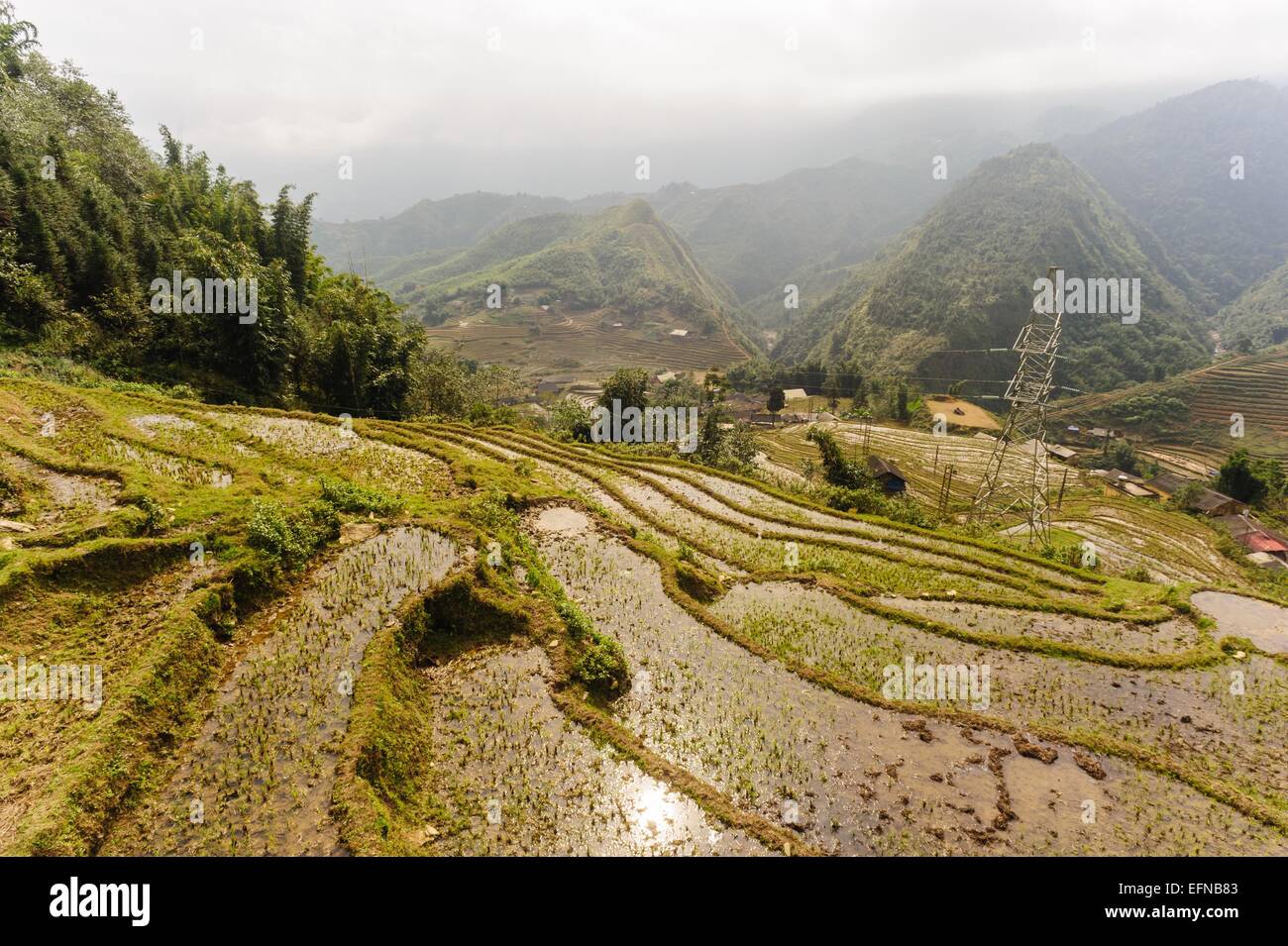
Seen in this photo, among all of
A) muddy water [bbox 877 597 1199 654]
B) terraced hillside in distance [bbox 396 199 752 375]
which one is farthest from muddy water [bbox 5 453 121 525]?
terraced hillside in distance [bbox 396 199 752 375]

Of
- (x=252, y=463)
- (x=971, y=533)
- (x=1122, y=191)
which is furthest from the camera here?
(x=1122, y=191)

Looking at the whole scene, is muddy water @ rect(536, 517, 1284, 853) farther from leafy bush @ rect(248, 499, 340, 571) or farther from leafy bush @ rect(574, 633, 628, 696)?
leafy bush @ rect(248, 499, 340, 571)

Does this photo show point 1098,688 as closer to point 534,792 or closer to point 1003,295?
point 534,792

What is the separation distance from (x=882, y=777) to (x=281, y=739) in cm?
988

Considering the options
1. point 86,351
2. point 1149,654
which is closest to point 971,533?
point 1149,654

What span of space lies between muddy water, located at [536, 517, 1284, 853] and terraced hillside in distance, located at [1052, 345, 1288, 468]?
7685 centimetres

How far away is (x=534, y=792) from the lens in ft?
28.3

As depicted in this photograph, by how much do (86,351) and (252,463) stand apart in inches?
511

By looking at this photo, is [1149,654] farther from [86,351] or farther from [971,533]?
[86,351]

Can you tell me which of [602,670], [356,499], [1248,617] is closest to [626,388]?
[356,499]

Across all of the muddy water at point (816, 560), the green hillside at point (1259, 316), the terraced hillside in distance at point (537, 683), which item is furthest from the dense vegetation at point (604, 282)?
the terraced hillside in distance at point (537, 683)

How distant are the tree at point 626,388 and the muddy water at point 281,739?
29484 mm

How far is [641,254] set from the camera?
166750 mm
